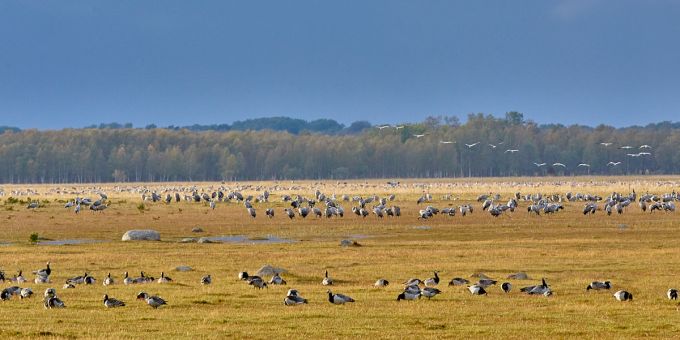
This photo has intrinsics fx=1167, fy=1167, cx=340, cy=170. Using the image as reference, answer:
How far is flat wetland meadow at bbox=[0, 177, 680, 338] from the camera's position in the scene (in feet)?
64.0

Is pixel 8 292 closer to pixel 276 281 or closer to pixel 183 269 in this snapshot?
pixel 276 281

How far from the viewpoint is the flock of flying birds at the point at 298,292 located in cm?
2217

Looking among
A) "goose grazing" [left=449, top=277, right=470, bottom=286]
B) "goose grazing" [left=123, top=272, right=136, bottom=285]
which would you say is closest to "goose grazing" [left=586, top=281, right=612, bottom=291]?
"goose grazing" [left=449, top=277, right=470, bottom=286]

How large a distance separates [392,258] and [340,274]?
16.0ft

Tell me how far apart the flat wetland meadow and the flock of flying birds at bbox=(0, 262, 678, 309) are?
0.70 ft

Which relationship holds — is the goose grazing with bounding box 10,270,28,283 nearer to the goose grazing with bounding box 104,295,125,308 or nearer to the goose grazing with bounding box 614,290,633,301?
the goose grazing with bounding box 104,295,125,308

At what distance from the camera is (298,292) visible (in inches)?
966

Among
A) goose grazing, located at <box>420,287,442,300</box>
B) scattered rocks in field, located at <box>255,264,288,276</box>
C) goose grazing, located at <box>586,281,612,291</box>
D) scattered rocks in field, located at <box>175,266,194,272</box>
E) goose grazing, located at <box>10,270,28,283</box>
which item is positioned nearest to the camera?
goose grazing, located at <box>420,287,442,300</box>

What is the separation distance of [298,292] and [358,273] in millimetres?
4904

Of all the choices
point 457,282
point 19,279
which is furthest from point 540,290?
point 19,279

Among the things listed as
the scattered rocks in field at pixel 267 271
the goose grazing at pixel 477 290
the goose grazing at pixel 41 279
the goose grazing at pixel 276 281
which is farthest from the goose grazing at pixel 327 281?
the goose grazing at pixel 41 279

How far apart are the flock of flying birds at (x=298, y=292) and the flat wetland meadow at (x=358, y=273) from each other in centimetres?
21

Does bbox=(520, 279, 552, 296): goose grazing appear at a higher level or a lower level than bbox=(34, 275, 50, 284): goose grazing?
higher

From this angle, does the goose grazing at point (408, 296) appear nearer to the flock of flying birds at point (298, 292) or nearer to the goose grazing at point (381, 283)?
the flock of flying birds at point (298, 292)
